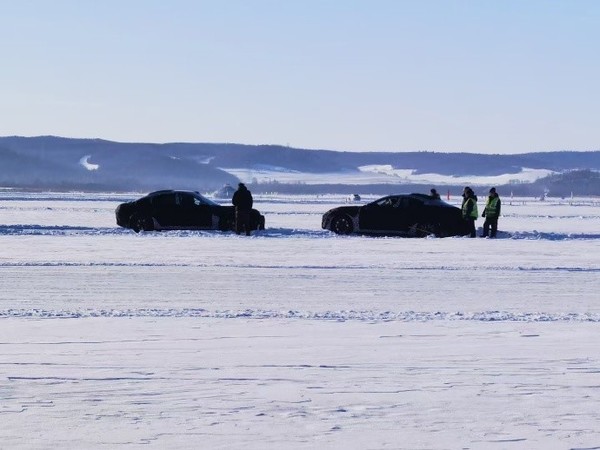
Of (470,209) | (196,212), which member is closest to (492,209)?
(470,209)

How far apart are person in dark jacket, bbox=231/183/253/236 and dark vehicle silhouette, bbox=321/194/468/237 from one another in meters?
2.87

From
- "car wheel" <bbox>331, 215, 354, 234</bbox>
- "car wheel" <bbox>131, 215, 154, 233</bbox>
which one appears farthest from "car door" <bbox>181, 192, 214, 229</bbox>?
"car wheel" <bbox>331, 215, 354, 234</bbox>

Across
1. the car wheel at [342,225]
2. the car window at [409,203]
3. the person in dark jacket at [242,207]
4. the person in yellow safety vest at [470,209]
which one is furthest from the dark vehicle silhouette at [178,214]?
the person in yellow safety vest at [470,209]

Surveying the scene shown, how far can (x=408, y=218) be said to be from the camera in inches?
1197

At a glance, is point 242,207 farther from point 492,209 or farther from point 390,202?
point 492,209

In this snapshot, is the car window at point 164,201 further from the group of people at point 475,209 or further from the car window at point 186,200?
the group of people at point 475,209

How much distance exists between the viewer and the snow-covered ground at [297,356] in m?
6.68

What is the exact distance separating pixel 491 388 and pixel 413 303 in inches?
223

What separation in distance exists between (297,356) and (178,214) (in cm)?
2252

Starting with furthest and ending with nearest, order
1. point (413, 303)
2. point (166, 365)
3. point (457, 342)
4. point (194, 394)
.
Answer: point (413, 303)
point (457, 342)
point (166, 365)
point (194, 394)

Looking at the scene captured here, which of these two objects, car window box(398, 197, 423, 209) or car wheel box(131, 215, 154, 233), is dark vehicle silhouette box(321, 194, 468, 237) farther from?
car wheel box(131, 215, 154, 233)

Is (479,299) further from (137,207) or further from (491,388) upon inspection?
(137,207)

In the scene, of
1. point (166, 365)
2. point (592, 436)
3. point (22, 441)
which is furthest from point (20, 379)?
point (592, 436)

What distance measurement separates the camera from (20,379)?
8172 millimetres
